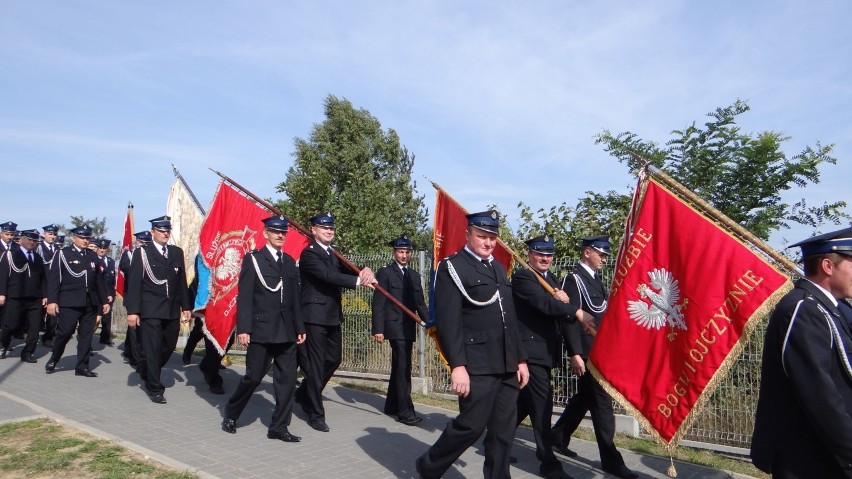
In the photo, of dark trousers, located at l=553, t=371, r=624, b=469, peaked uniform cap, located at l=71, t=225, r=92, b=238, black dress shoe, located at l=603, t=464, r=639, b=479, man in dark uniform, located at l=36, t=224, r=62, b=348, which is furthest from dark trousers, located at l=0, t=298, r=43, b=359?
black dress shoe, located at l=603, t=464, r=639, b=479

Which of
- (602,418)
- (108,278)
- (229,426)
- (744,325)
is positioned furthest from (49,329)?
(744,325)

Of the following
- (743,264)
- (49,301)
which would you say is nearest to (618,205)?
(743,264)

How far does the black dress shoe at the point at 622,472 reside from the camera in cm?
583

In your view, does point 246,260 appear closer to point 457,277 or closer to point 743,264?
point 457,277

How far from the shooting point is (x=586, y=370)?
6.25 meters

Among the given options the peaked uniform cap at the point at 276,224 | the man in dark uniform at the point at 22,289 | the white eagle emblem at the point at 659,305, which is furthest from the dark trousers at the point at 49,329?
the white eagle emblem at the point at 659,305

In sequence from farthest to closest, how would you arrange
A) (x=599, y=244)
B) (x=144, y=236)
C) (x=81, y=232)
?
(x=81, y=232) → (x=144, y=236) → (x=599, y=244)

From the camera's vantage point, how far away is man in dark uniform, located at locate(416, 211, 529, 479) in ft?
16.2

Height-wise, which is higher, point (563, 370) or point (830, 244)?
point (830, 244)

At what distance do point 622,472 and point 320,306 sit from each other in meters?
3.45

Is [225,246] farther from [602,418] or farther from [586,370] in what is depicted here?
[602,418]

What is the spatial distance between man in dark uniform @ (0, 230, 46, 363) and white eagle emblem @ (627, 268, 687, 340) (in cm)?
1018

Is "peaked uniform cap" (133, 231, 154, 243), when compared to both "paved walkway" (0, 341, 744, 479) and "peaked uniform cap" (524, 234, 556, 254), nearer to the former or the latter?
"paved walkway" (0, 341, 744, 479)

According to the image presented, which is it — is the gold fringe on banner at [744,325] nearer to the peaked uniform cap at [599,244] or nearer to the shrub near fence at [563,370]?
the peaked uniform cap at [599,244]
